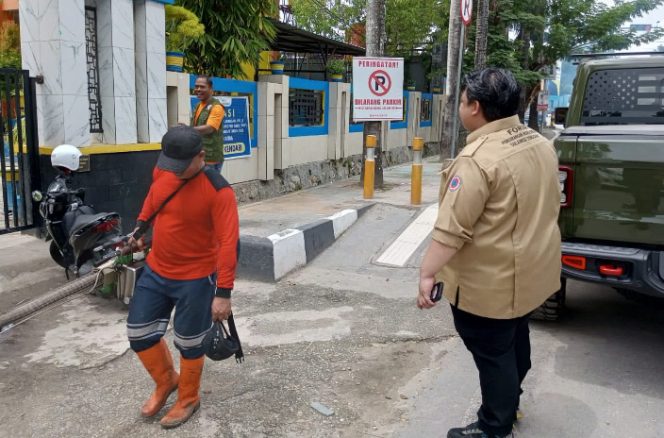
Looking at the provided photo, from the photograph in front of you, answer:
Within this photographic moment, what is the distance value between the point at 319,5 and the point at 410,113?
24.7 feet

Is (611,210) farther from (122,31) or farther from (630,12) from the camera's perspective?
(630,12)

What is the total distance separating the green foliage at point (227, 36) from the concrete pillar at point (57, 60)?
4.23 m

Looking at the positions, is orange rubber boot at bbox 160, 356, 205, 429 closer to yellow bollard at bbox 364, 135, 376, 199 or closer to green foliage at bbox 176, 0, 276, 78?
yellow bollard at bbox 364, 135, 376, 199

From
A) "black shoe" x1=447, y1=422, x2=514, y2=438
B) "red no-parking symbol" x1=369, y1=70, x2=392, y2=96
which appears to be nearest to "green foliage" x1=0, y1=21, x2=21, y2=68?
"red no-parking symbol" x1=369, y1=70, x2=392, y2=96

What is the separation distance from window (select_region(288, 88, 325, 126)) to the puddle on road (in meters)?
7.32

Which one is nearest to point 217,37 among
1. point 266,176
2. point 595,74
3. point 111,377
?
point 266,176

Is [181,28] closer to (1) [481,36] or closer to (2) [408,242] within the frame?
(2) [408,242]

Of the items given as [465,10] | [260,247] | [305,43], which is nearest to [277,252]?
[260,247]

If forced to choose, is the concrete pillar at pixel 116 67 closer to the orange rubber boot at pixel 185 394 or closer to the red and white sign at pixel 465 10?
the orange rubber boot at pixel 185 394

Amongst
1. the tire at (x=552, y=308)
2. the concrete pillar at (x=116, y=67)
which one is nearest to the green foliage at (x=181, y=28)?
the concrete pillar at (x=116, y=67)

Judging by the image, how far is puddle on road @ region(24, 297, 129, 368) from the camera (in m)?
4.21

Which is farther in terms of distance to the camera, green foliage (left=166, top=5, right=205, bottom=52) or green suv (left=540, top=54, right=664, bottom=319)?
green foliage (left=166, top=5, right=205, bottom=52)

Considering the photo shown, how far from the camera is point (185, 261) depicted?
3.24 meters

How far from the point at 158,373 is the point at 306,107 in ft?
31.6
